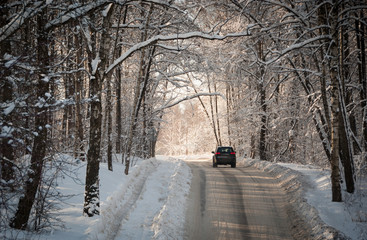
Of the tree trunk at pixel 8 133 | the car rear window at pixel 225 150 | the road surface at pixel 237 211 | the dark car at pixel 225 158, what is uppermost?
the tree trunk at pixel 8 133

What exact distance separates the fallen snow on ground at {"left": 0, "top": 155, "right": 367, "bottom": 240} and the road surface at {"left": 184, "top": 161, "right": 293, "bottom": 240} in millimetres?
436

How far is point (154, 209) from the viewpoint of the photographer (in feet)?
30.2

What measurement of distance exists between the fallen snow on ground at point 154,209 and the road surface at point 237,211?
44cm

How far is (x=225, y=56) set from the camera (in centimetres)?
2048

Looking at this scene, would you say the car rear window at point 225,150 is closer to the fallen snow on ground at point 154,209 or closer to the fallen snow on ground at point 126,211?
the fallen snow on ground at point 154,209

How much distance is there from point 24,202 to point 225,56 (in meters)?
17.5

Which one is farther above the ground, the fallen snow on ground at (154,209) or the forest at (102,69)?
the forest at (102,69)

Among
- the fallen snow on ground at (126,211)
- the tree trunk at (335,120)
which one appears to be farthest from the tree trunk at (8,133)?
the tree trunk at (335,120)

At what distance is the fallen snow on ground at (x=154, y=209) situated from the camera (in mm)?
6414

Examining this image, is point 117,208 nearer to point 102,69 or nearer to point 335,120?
point 102,69

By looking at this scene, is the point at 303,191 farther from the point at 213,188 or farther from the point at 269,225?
the point at 213,188

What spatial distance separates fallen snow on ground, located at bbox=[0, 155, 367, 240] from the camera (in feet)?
21.0

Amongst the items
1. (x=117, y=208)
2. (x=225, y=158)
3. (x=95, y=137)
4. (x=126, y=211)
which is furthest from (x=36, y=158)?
(x=225, y=158)

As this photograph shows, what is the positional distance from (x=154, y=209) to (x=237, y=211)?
9.29 ft
